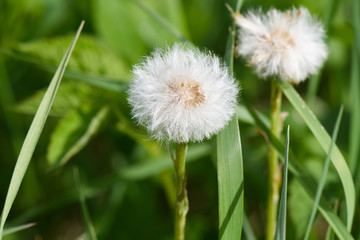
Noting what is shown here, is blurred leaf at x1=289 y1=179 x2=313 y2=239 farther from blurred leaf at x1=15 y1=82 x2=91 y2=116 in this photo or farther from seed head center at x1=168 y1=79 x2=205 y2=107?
blurred leaf at x1=15 y1=82 x2=91 y2=116

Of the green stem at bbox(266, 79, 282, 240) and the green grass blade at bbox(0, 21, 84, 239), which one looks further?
the green stem at bbox(266, 79, 282, 240)

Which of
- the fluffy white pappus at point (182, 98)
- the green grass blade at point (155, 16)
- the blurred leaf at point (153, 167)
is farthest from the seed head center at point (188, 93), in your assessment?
the blurred leaf at point (153, 167)

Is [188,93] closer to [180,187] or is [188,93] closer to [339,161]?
[180,187]

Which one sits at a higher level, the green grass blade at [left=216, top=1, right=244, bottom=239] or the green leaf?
the green leaf

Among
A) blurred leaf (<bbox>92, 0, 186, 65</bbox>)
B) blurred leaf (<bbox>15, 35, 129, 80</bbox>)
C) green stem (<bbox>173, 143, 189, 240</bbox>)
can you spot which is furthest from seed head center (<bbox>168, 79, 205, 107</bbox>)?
blurred leaf (<bbox>92, 0, 186, 65</bbox>)

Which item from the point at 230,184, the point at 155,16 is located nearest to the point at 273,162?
the point at 230,184

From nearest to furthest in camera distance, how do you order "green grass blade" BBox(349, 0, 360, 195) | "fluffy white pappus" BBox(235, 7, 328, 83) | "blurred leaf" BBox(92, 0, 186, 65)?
"fluffy white pappus" BBox(235, 7, 328, 83) < "green grass blade" BBox(349, 0, 360, 195) < "blurred leaf" BBox(92, 0, 186, 65)
